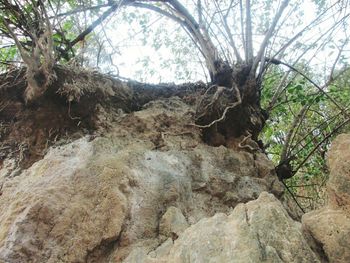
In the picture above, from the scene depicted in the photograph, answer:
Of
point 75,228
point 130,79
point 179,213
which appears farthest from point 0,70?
point 179,213

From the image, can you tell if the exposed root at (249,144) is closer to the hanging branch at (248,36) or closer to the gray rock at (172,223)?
the hanging branch at (248,36)

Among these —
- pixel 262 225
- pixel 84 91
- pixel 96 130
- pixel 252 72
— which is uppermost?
pixel 252 72

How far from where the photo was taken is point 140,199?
2.58 metres

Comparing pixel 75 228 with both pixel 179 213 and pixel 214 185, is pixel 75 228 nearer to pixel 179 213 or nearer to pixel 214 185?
pixel 179 213

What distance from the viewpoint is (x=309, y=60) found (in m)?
4.55

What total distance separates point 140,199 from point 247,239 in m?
0.97

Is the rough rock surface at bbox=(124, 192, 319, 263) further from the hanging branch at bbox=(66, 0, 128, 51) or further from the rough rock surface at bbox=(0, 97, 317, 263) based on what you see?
the hanging branch at bbox=(66, 0, 128, 51)

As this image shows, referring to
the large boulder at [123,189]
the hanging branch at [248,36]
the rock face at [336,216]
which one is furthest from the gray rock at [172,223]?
the hanging branch at [248,36]

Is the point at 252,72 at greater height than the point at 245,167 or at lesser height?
greater

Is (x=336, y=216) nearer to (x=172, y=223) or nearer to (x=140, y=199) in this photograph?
(x=172, y=223)

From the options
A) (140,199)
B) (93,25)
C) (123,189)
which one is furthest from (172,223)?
(93,25)

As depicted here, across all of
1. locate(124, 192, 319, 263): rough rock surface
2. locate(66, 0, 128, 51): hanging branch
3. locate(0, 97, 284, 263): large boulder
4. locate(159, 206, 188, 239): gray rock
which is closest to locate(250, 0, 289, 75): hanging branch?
locate(0, 97, 284, 263): large boulder

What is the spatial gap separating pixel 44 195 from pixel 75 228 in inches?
11.8

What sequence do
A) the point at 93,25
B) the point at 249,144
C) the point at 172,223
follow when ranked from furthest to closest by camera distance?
the point at 93,25
the point at 249,144
the point at 172,223
